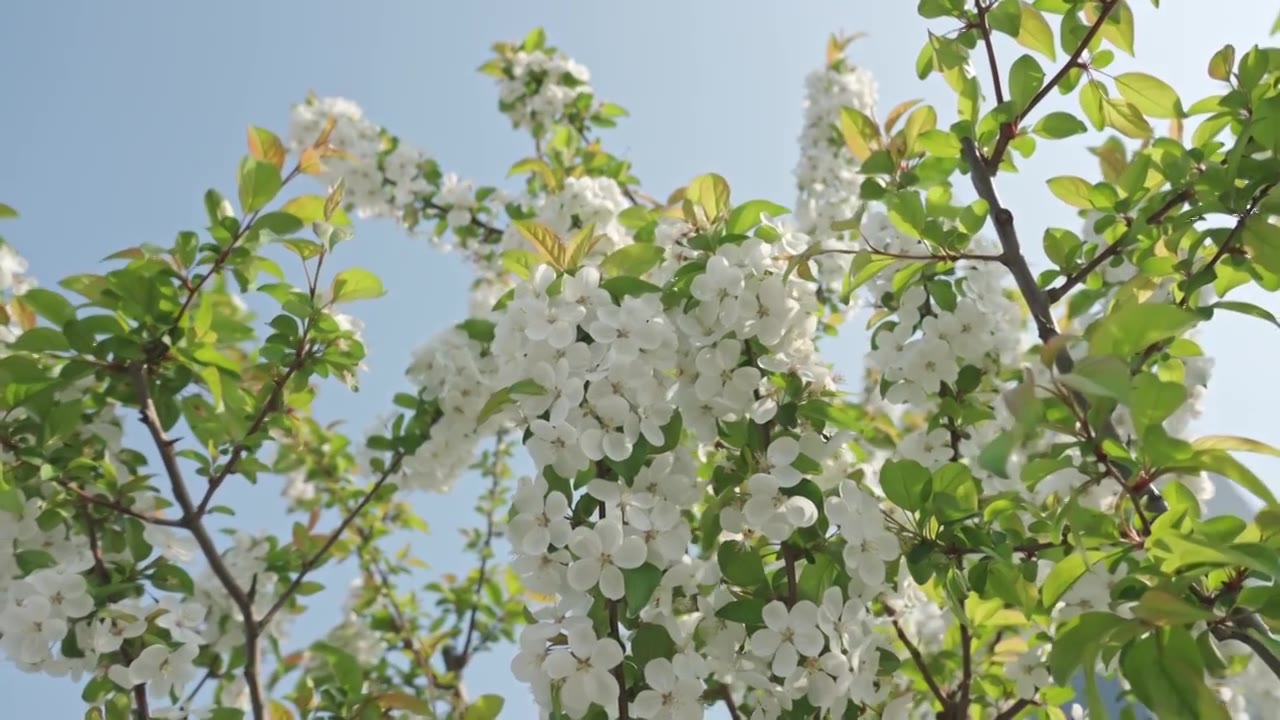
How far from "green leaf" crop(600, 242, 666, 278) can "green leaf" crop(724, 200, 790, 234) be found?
18 centimetres

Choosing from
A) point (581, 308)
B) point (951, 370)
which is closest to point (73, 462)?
point (581, 308)

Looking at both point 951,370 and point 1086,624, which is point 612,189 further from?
point 1086,624

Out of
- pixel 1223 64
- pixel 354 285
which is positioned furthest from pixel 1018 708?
pixel 354 285

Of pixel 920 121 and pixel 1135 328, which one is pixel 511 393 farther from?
pixel 920 121

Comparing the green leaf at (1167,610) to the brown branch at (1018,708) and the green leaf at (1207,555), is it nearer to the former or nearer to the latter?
the green leaf at (1207,555)

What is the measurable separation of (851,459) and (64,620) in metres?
1.47

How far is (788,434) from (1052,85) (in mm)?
746

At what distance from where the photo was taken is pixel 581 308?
1317 mm

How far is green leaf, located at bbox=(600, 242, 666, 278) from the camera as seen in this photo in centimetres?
147

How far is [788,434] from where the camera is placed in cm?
138

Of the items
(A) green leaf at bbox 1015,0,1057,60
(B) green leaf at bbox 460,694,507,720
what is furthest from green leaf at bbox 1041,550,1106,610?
(B) green leaf at bbox 460,694,507,720

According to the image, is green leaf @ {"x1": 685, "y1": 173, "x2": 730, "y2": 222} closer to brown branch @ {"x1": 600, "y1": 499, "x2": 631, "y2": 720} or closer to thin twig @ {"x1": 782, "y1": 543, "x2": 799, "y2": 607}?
thin twig @ {"x1": 782, "y1": 543, "x2": 799, "y2": 607}

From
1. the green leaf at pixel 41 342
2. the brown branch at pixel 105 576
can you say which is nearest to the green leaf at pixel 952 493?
the brown branch at pixel 105 576

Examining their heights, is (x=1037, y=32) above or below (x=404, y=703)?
above
